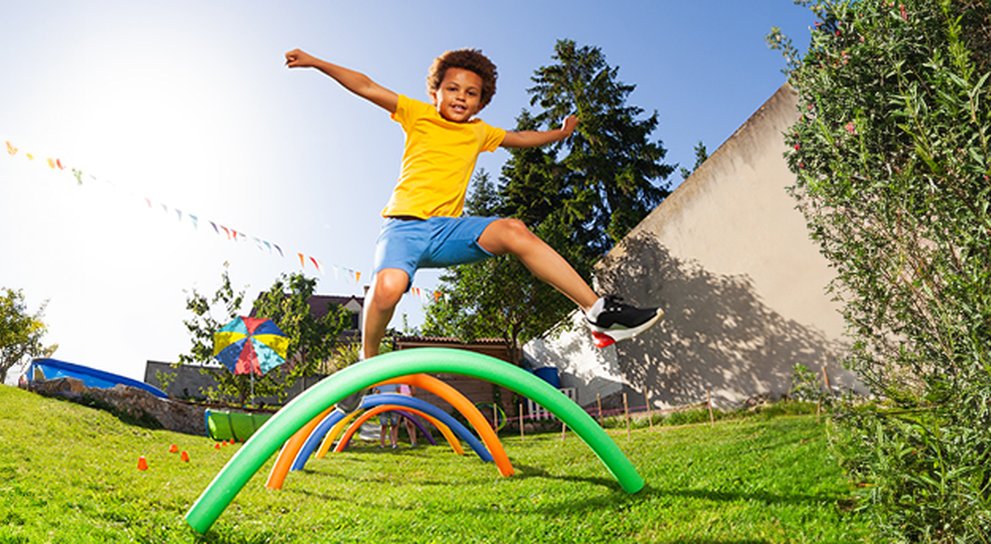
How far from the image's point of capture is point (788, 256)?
10828mm

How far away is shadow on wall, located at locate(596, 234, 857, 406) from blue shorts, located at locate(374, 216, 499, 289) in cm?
866

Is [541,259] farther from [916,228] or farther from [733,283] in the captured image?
[733,283]

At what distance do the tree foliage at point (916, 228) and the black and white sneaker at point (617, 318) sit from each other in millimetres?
880

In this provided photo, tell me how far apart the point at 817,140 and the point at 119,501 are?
4.28 metres

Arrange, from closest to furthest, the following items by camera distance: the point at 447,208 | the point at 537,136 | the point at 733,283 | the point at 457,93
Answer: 1. the point at 447,208
2. the point at 457,93
3. the point at 537,136
4. the point at 733,283

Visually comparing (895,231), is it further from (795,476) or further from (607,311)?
(795,476)

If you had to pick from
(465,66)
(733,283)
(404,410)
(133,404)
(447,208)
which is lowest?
(404,410)

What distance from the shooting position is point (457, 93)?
11.2 feet

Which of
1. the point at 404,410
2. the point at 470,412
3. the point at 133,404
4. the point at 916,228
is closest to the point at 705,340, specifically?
the point at 404,410

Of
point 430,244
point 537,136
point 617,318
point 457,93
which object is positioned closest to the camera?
point 617,318

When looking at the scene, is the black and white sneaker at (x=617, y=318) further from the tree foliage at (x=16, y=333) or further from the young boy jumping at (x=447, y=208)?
the tree foliage at (x=16, y=333)

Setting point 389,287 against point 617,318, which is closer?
point 617,318

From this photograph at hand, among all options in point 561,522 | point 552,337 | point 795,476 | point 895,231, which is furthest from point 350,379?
point 552,337

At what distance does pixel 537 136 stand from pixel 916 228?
207 centimetres
